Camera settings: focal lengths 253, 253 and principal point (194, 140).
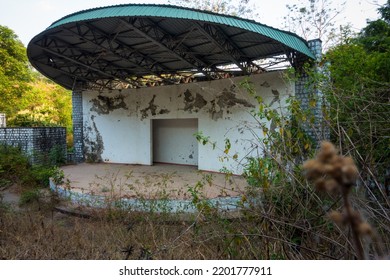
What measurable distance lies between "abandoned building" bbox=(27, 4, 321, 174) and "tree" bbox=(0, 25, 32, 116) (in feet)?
12.2

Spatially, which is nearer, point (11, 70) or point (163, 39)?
point (163, 39)

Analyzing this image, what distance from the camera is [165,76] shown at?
29.5ft

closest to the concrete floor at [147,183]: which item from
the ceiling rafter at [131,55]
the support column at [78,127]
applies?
the support column at [78,127]

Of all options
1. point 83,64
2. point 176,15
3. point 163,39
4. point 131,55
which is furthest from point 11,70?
point 176,15

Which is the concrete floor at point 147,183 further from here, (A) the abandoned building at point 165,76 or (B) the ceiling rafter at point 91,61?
(B) the ceiling rafter at point 91,61

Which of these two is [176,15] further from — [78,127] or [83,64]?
[78,127]

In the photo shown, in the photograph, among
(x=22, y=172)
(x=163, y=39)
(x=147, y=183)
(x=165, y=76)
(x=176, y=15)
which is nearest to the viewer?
(x=176, y=15)

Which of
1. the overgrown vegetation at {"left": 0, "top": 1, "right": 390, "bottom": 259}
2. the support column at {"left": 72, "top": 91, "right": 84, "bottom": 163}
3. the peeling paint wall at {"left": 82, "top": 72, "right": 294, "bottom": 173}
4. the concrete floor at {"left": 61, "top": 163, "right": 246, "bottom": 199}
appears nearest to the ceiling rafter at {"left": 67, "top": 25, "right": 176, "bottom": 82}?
the peeling paint wall at {"left": 82, "top": 72, "right": 294, "bottom": 173}

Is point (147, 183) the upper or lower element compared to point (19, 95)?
lower

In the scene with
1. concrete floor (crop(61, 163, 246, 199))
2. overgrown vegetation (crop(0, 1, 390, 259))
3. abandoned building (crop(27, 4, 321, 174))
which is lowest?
concrete floor (crop(61, 163, 246, 199))

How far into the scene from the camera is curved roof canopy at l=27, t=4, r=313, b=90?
14.9ft

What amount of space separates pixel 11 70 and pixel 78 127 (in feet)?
15.9

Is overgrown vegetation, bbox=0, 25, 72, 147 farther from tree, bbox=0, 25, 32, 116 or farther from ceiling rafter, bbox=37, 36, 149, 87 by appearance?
ceiling rafter, bbox=37, 36, 149, 87

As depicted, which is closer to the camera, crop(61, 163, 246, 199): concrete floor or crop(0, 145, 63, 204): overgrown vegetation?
crop(61, 163, 246, 199): concrete floor
